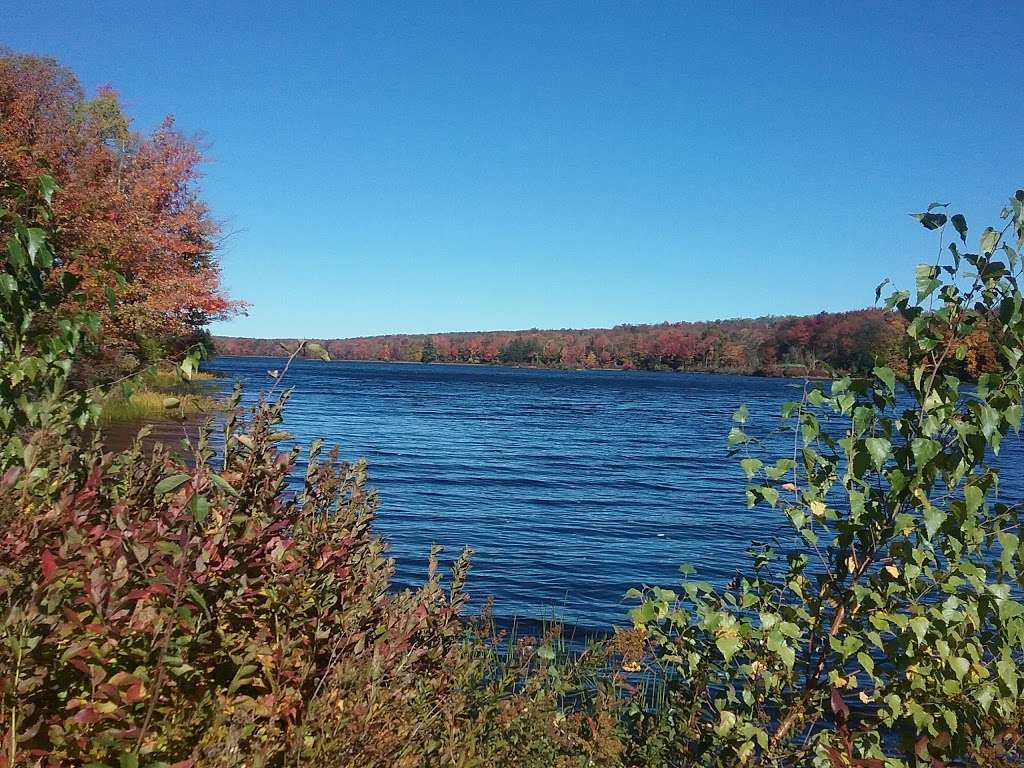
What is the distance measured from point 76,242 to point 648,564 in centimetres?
1833

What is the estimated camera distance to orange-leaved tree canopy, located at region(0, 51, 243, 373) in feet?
80.1

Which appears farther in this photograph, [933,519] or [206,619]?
[933,519]

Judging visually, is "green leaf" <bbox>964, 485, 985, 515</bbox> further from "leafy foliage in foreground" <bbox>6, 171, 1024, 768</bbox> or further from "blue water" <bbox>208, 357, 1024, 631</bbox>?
"blue water" <bbox>208, 357, 1024, 631</bbox>

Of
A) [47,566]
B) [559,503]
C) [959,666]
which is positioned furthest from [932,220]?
[559,503]

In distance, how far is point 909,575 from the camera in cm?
358

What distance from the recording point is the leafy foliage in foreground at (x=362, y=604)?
8.52ft

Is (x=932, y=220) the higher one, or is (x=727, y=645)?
(x=932, y=220)

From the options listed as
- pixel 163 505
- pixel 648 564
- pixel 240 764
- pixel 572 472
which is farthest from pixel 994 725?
pixel 572 472

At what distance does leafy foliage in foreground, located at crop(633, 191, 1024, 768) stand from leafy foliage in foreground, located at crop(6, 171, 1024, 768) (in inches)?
0.6

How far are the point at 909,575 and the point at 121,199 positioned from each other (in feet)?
95.0

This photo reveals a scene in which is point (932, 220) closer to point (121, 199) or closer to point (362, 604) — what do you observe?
point (362, 604)

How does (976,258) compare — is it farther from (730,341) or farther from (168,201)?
(730,341)

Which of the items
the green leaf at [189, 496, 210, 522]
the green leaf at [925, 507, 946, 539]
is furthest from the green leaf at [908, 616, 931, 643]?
the green leaf at [189, 496, 210, 522]

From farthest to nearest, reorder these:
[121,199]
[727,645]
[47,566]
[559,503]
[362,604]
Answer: [121,199] < [559,503] < [727,645] < [362,604] < [47,566]
